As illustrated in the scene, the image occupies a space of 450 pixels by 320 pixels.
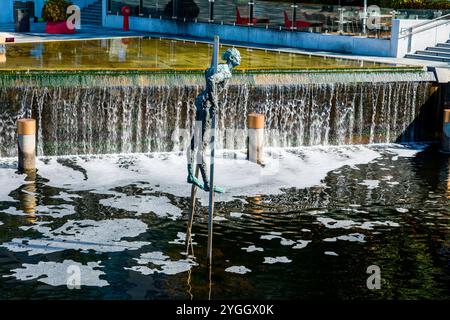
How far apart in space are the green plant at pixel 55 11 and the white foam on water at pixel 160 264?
20.2 m

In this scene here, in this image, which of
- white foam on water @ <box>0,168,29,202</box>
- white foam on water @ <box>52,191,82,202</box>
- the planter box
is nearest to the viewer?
white foam on water @ <box>52,191,82,202</box>

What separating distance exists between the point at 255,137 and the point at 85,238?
260 inches

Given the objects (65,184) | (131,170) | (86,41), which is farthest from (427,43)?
(65,184)

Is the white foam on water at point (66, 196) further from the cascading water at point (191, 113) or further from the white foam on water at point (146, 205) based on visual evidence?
the cascading water at point (191, 113)

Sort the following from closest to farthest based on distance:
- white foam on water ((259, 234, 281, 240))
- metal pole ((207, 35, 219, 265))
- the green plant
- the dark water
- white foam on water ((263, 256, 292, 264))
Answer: metal pole ((207, 35, 219, 265))
the dark water
white foam on water ((263, 256, 292, 264))
white foam on water ((259, 234, 281, 240))
the green plant

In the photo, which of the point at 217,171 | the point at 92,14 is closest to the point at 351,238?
the point at 217,171

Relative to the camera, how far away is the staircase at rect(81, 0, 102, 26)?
126 ft

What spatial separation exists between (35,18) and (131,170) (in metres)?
18.8

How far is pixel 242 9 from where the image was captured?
3269 cm

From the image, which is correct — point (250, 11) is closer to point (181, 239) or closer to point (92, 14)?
point (92, 14)

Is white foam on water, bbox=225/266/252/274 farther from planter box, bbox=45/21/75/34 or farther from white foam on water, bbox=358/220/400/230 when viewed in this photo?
planter box, bbox=45/21/75/34

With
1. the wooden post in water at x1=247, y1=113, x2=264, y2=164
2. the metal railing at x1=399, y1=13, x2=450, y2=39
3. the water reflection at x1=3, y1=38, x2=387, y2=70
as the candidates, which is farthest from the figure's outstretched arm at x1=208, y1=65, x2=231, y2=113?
the metal railing at x1=399, y1=13, x2=450, y2=39

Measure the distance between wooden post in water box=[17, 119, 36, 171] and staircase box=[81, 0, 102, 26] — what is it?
18227 millimetres

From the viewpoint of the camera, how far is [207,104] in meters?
14.7
